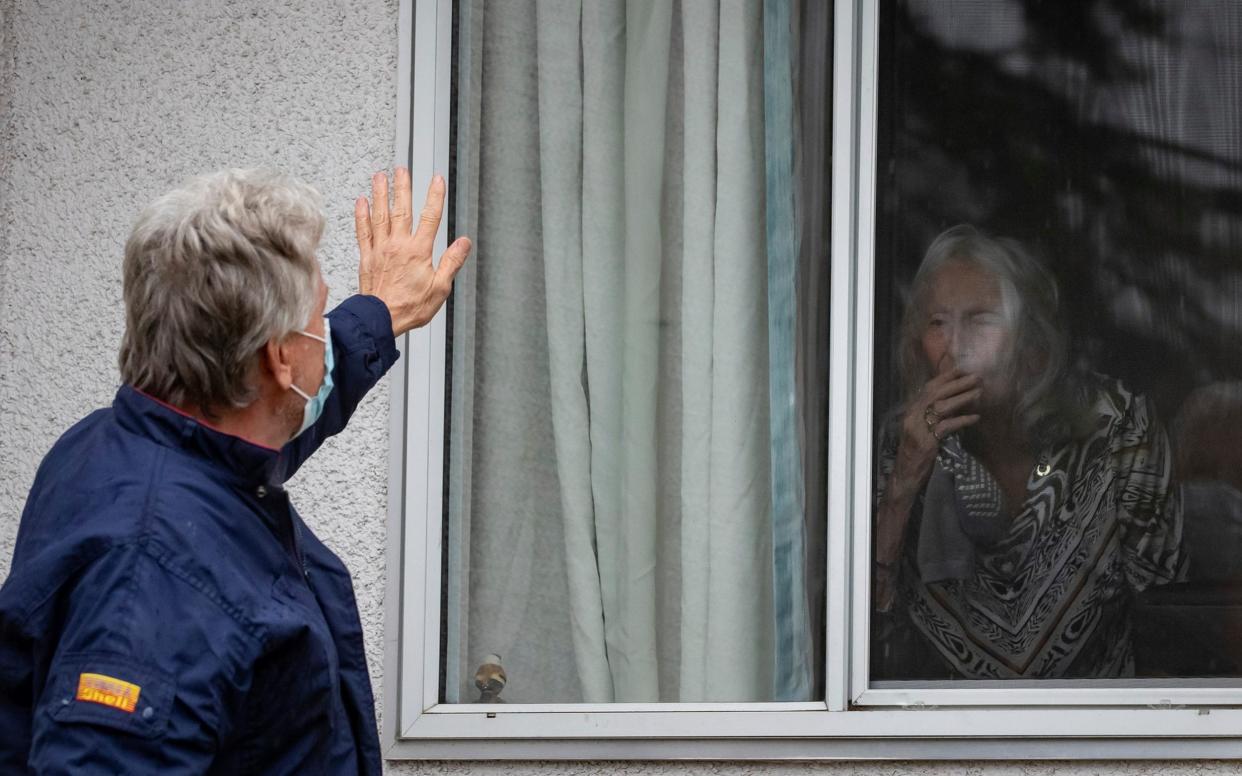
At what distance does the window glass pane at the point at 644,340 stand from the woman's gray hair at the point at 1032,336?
1.21 ft

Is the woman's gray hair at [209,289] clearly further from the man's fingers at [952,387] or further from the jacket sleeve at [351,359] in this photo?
the man's fingers at [952,387]

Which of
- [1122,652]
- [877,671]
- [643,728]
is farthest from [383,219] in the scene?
[1122,652]

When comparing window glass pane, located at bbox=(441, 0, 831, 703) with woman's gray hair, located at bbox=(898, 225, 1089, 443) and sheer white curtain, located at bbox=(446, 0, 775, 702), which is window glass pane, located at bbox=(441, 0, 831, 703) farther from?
woman's gray hair, located at bbox=(898, 225, 1089, 443)

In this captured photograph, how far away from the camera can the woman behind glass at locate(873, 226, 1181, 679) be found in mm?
2848

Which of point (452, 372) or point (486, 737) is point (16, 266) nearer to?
point (452, 372)

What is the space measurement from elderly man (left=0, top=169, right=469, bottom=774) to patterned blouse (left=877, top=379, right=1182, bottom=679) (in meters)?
1.45

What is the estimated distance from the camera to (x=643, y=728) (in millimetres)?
2727

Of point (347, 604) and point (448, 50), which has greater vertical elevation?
point (448, 50)

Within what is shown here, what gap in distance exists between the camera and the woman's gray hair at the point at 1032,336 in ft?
9.45

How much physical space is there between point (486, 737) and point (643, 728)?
32 cm

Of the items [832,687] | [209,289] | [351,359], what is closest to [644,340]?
[832,687]

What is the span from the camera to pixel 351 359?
194 centimetres

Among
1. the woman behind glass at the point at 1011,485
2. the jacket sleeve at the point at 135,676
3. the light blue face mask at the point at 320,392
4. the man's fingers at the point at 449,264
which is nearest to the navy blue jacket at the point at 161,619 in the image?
the jacket sleeve at the point at 135,676

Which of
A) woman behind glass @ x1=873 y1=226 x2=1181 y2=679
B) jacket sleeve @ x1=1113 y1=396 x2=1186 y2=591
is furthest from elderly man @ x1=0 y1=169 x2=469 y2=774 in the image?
jacket sleeve @ x1=1113 y1=396 x2=1186 y2=591
